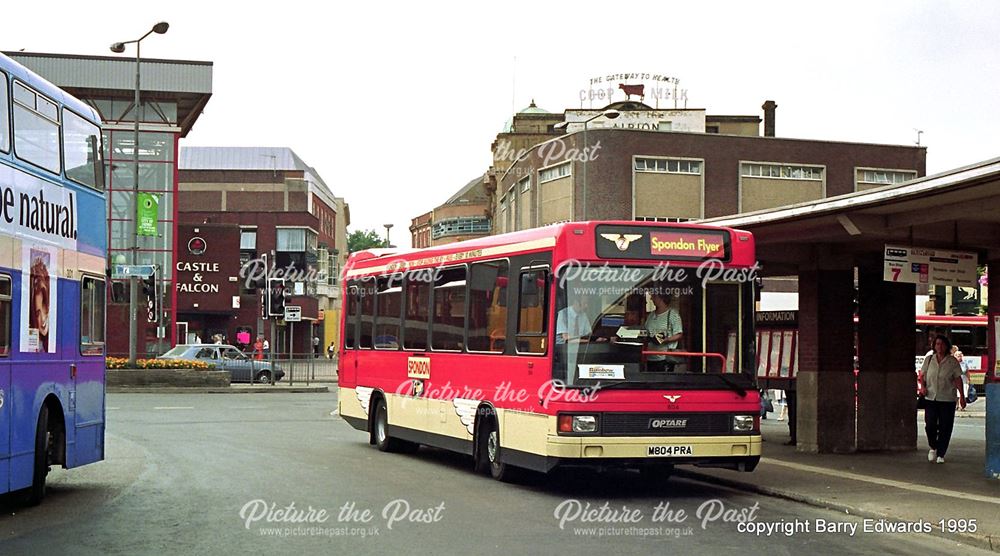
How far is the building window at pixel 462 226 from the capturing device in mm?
112000

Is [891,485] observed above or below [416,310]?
below

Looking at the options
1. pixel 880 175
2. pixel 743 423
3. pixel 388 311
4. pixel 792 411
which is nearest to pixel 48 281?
pixel 388 311

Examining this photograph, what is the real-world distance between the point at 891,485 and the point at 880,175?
196ft

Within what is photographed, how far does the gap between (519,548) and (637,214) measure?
186ft

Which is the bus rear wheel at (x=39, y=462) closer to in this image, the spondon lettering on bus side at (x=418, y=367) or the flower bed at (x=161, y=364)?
the spondon lettering on bus side at (x=418, y=367)

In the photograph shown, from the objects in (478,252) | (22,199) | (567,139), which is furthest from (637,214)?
(22,199)

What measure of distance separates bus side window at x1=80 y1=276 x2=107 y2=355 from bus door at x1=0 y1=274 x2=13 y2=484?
2292 mm

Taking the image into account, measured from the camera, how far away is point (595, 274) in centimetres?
1387

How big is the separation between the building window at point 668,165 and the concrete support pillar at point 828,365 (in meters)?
47.3

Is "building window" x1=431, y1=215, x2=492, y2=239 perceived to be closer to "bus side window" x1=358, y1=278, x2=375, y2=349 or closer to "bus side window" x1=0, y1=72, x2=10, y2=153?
"bus side window" x1=358, y1=278, x2=375, y2=349

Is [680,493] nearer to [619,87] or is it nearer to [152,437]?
[152,437]

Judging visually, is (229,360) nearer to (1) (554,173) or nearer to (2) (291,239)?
(1) (554,173)

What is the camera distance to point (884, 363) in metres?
20.1

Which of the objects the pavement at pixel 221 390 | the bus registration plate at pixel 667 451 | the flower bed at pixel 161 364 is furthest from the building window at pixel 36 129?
the flower bed at pixel 161 364
